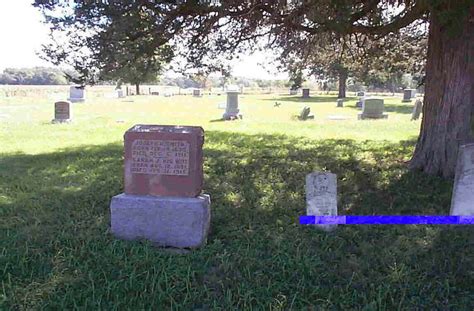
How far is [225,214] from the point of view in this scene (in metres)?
5.01

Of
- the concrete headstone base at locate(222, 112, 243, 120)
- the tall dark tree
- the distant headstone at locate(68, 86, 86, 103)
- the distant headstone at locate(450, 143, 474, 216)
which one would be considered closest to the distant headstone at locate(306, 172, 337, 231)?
the distant headstone at locate(450, 143, 474, 216)

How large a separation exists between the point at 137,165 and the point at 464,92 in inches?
177

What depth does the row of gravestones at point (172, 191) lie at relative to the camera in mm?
4273

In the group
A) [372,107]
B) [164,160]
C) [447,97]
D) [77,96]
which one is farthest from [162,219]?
[77,96]

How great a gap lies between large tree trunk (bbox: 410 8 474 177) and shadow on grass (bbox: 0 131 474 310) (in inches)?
16.5

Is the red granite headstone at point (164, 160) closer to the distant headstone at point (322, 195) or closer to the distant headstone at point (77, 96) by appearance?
the distant headstone at point (322, 195)

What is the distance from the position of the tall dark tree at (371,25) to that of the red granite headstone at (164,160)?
8.27 feet

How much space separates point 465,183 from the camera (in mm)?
4395

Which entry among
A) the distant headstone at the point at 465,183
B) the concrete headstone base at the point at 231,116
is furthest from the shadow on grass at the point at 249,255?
the concrete headstone base at the point at 231,116

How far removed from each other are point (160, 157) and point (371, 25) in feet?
14.7

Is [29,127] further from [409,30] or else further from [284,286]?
[284,286]

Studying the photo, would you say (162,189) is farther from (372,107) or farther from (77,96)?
(77,96)

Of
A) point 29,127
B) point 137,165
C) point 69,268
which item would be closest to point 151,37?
point 137,165

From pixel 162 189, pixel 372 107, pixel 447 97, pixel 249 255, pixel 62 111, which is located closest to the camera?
pixel 249 255
